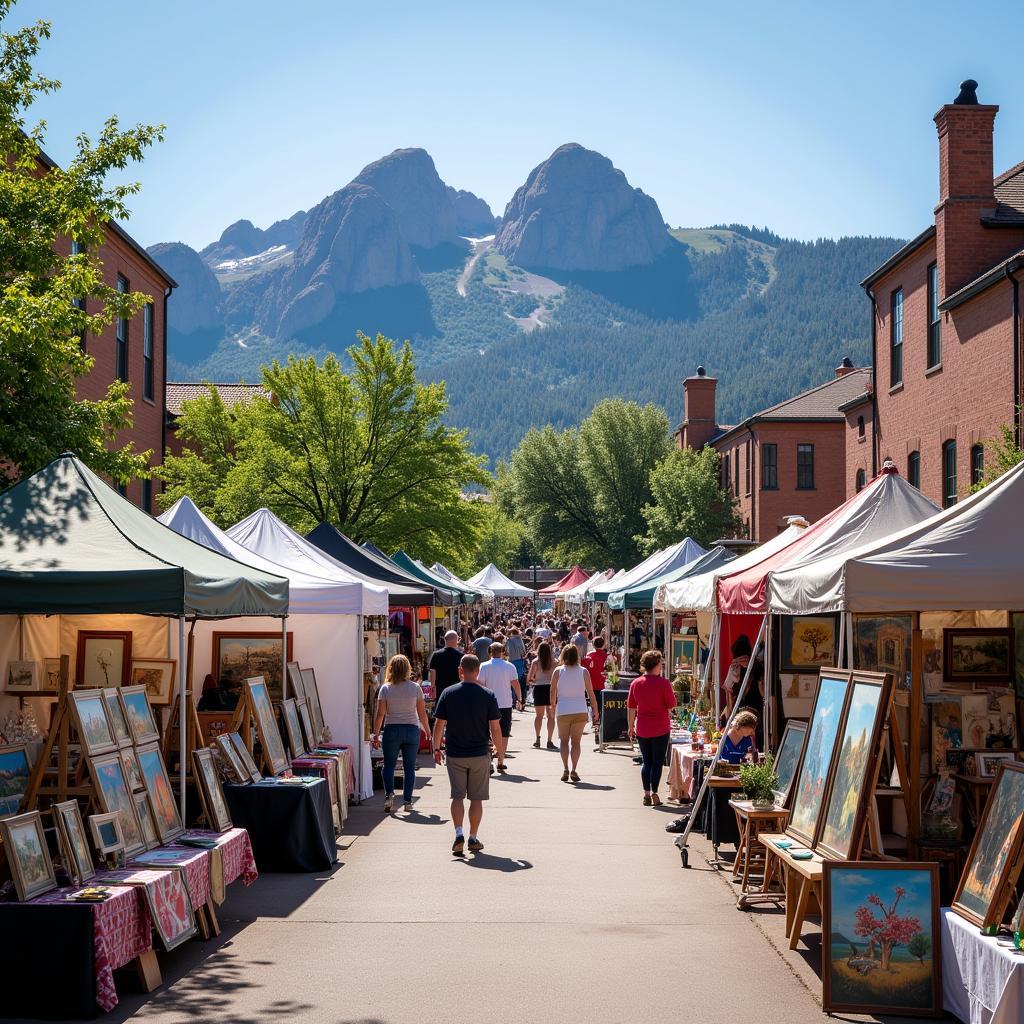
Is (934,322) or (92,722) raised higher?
(934,322)

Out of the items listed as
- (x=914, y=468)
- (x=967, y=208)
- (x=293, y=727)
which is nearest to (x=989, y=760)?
(x=293, y=727)

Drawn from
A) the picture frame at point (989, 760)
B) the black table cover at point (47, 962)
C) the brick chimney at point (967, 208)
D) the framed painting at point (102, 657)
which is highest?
the brick chimney at point (967, 208)

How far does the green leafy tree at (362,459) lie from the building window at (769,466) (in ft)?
67.0

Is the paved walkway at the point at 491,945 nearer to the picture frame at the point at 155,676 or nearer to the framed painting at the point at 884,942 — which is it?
the framed painting at the point at 884,942

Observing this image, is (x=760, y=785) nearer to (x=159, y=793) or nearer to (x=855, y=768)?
(x=855, y=768)

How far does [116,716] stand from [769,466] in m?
48.1

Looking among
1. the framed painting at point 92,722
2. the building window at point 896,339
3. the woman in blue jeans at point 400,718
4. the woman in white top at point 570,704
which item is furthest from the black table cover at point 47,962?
the building window at point 896,339

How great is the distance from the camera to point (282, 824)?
11078 mm

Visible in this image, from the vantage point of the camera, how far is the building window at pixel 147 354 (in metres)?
32.3

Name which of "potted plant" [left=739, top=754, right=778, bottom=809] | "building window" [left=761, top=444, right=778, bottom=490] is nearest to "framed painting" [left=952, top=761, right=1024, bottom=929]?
"potted plant" [left=739, top=754, right=778, bottom=809]

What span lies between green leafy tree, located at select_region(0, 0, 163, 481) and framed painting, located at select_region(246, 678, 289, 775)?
3.36 m

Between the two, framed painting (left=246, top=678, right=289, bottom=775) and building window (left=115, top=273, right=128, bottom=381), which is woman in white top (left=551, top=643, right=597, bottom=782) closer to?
framed painting (left=246, top=678, right=289, bottom=775)

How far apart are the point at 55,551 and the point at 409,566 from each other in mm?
19476

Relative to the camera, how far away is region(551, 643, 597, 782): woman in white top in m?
17.5
